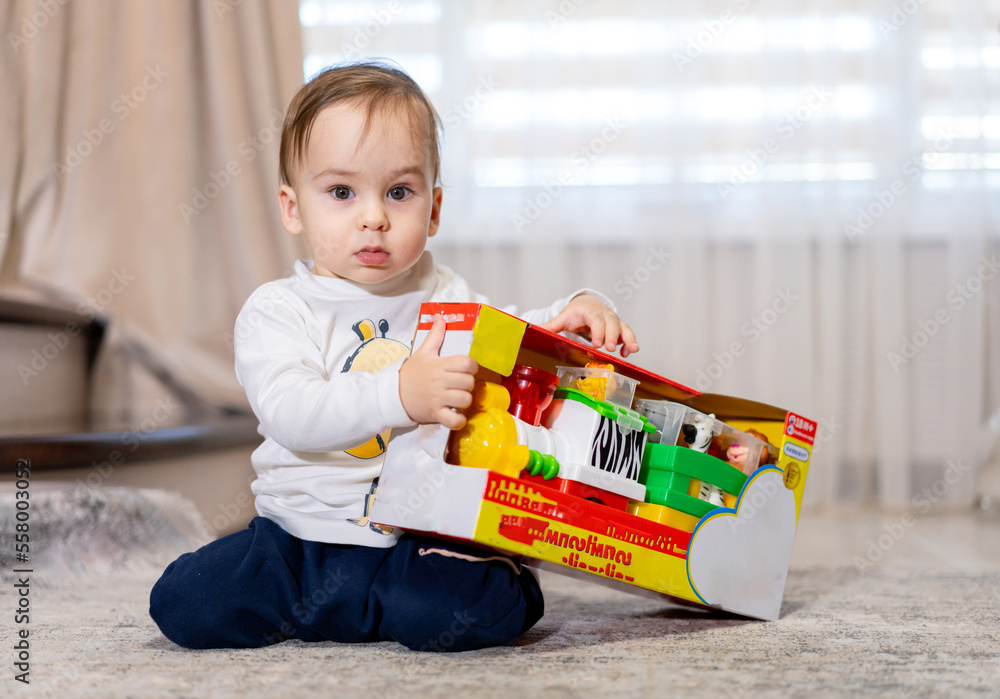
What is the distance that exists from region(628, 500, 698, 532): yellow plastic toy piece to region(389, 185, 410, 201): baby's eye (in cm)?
35

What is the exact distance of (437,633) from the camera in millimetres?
701

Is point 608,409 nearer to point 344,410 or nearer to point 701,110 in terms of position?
point 344,410

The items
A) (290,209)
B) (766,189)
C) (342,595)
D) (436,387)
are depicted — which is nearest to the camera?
(436,387)

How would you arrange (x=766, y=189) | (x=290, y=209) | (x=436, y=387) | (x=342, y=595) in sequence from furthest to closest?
(x=766, y=189) < (x=290, y=209) < (x=342, y=595) < (x=436, y=387)

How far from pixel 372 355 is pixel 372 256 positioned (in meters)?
0.09

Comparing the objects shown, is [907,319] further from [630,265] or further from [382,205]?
[382,205]

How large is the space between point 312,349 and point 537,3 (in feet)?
4.17

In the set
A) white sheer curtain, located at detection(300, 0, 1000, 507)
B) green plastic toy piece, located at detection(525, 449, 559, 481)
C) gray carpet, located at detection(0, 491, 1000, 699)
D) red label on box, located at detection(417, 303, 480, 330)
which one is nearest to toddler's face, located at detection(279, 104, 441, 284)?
red label on box, located at detection(417, 303, 480, 330)

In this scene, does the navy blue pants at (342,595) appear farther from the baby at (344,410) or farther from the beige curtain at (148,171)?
the beige curtain at (148,171)

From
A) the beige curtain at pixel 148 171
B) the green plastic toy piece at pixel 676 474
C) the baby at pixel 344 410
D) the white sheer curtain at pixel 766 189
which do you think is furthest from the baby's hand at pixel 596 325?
the beige curtain at pixel 148 171

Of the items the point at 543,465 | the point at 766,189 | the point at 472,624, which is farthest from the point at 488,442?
the point at 766,189

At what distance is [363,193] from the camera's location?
0.78 meters

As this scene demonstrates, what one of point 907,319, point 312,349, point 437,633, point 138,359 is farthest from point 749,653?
point 138,359

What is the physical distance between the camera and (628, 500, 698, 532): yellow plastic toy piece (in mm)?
753
